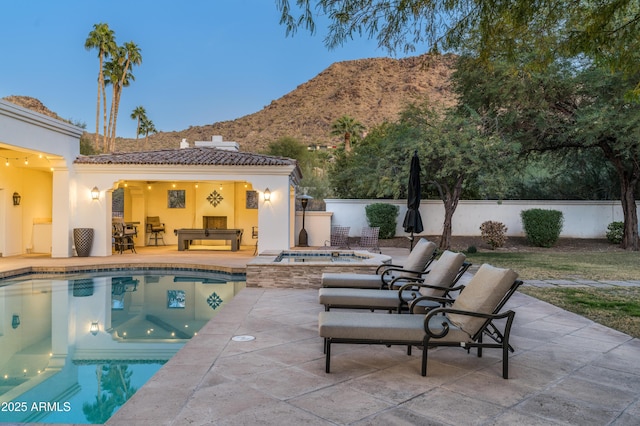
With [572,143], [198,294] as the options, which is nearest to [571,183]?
[572,143]

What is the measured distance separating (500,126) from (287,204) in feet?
27.8

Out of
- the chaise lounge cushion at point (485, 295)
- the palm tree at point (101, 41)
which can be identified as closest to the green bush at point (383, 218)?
the chaise lounge cushion at point (485, 295)

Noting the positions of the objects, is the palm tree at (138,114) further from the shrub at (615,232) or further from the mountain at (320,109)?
the shrub at (615,232)

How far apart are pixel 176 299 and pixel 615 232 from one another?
17.3 metres

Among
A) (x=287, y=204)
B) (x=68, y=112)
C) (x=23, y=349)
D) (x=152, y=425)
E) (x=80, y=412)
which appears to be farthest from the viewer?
(x=68, y=112)

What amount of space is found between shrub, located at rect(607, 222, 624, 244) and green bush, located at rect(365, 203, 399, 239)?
8.69 meters

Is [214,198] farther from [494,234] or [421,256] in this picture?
[421,256]

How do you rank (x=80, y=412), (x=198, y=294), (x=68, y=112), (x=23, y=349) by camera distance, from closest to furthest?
(x=80, y=412)
(x=23, y=349)
(x=198, y=294)
(x=68, y=112)

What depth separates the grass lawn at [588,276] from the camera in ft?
20.9

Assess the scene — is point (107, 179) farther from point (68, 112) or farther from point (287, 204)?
point (68, 112)

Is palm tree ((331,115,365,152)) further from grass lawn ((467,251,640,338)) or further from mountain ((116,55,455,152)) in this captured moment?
grass lawn ((467,251,640,338))

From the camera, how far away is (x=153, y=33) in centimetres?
4772

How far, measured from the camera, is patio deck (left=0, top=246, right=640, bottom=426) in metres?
3.05

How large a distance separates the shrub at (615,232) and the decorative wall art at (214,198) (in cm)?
1594
